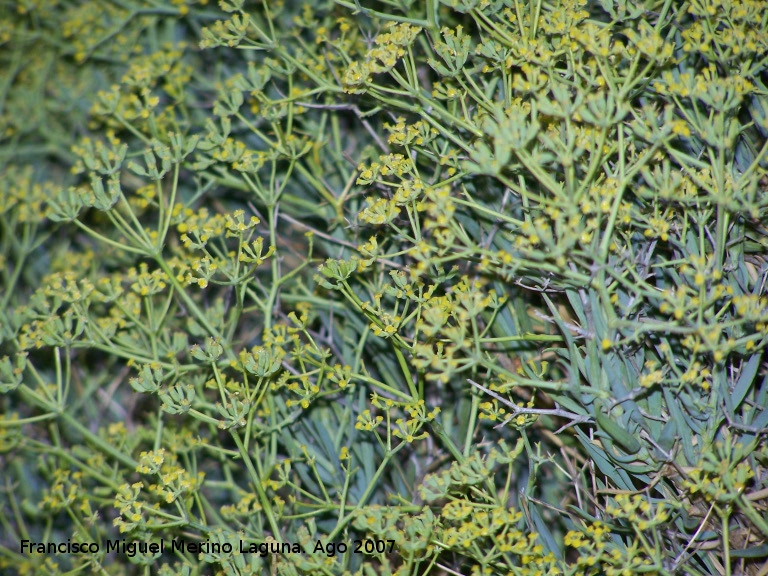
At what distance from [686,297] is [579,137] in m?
0.17

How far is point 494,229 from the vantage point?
0.69 m

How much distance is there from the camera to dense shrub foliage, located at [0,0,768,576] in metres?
0.58

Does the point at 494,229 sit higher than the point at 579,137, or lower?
lower

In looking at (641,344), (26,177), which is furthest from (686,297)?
(26,177)

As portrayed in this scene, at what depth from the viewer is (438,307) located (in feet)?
1.99

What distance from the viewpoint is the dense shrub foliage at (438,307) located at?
58cm

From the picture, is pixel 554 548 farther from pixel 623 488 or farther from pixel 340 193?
pixel 340 193

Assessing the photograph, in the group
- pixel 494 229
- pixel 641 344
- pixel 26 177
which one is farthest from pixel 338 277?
pixel 26 177

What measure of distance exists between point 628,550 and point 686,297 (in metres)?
0.24

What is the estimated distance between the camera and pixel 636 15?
62 centimetres

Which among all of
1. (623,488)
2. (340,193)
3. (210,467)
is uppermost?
(340,193)

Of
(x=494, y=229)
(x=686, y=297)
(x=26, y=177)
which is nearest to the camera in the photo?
(x=686, y=297)

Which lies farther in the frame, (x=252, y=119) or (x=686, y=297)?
(x=252, y=119)

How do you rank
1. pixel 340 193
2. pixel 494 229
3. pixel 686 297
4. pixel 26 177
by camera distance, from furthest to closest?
1. pixel 26 177
2. pixel 340 193
3. pixel 494 229
4. pixel 686 297
